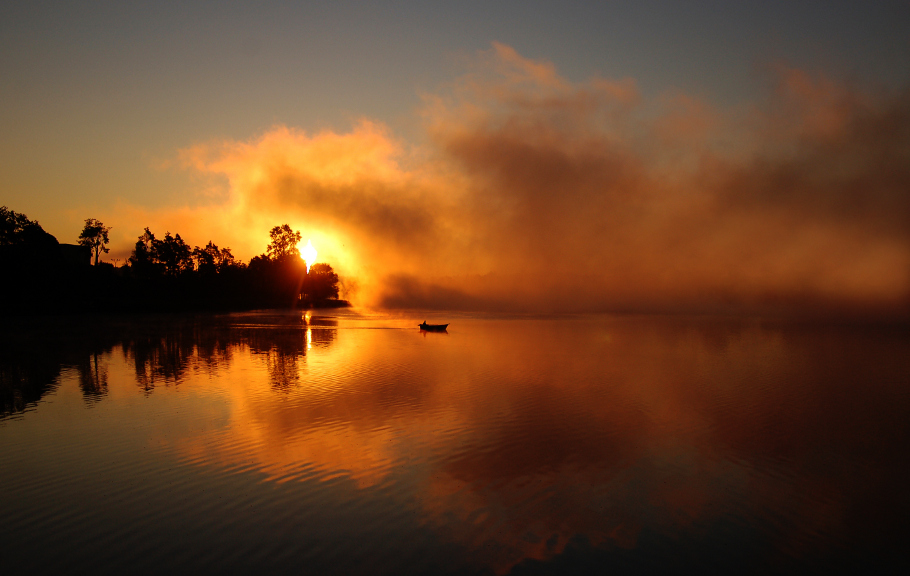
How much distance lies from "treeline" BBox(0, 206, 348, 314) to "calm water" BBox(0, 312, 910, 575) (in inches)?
2751

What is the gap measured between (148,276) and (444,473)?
5328 inches

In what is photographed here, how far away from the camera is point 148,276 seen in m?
124

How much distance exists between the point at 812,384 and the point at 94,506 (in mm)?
34456

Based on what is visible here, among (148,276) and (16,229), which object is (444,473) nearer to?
(16,229)

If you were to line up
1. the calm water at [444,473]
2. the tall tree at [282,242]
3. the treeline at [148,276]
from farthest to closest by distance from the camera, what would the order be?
the tall tree at [282,242]
the treeline at [148,276]
the calm water at [444,473]

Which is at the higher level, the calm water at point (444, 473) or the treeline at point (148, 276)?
the treeline at point (148, 276)

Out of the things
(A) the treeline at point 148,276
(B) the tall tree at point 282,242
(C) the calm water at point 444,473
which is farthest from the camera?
(B) the tall tree at point 282,242

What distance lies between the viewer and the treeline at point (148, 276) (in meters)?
83.1

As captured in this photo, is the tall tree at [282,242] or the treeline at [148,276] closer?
the treeline at [148,276]

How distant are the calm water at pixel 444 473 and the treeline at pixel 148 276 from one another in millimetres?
69885

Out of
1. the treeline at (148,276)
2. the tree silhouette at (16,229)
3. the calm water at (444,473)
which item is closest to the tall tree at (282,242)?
the treeline at (148,276)

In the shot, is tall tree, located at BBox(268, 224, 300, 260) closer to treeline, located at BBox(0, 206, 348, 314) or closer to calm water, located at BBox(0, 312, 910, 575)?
treeline, located at BBox(0, 206, 348, 314)

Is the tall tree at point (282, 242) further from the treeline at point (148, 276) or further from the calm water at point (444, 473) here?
the calm water at point (444, 473)

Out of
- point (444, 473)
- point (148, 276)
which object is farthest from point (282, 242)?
Answer: point (444, 473)
